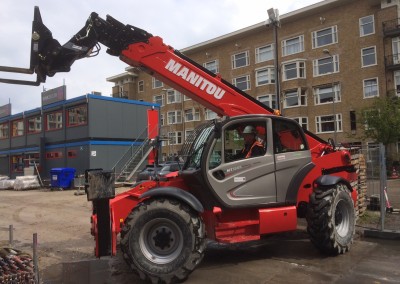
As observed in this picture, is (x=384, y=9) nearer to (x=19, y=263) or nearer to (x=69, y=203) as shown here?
(x=69, y=203)

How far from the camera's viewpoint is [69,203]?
55.4ft

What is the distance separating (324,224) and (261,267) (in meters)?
1.33

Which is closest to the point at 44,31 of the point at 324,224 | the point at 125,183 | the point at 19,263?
the point at 19,263

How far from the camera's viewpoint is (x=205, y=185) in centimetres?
641

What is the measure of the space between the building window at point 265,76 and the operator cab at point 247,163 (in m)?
39.2

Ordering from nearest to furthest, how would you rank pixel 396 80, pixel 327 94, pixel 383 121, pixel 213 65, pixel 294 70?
pixel 383 121
pixel 396 80
pixel 327 94
pixel 294 70
pixel 213 65

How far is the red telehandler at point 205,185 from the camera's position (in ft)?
19.4

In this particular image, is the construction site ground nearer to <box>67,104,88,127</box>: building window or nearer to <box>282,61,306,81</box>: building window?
<box>67,104,88,127</box>: building window

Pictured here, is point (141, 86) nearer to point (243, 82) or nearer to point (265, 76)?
point (243, 82)

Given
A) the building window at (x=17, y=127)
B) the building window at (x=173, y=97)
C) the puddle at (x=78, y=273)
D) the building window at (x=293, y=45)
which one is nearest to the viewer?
the puddle at (x=78, y=273)

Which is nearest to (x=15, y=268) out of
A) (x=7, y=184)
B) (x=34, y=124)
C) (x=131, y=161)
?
(x=131, y=161)

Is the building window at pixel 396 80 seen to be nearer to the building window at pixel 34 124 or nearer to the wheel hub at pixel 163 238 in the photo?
the building window at pixel 34 124

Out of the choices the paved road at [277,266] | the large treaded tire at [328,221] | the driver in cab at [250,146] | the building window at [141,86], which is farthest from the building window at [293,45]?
the driver in cab at [250,146]

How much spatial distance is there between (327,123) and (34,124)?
27457 millimetres
